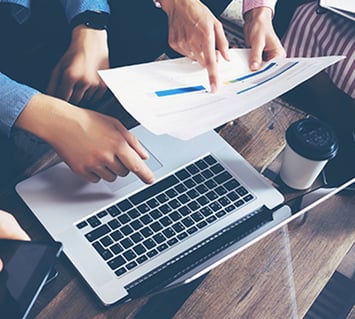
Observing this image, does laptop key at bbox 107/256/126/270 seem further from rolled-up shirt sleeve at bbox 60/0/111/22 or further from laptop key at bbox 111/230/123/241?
rolled-up shirt sleeve at bbox 60/0/111/22

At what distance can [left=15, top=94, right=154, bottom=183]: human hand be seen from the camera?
71cm

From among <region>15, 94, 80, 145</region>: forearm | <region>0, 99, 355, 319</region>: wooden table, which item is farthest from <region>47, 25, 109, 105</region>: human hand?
<region>0, 99, 355, 319</region>: wooden table

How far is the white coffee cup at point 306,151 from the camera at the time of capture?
2.39 ft

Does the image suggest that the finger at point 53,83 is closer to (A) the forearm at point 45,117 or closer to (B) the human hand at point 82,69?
(B) the human hand at point 82,69

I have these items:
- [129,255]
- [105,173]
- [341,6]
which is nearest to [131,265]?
[129,255]

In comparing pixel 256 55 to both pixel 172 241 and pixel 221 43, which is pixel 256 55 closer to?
pixel 221 43

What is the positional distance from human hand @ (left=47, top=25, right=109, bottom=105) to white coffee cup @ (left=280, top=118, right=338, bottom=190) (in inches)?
13.8

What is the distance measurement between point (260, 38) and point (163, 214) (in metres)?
0.39

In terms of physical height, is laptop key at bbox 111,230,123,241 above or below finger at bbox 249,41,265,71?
below

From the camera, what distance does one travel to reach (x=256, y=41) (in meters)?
0.89

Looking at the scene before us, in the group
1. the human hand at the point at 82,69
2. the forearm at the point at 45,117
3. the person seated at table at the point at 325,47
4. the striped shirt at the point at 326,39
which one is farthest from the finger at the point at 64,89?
the striped shirt at the point at 326,39

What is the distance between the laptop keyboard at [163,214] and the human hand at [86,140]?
4 cm

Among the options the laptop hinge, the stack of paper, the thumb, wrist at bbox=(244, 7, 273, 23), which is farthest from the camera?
the stack of paper

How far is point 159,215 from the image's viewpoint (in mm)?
704
